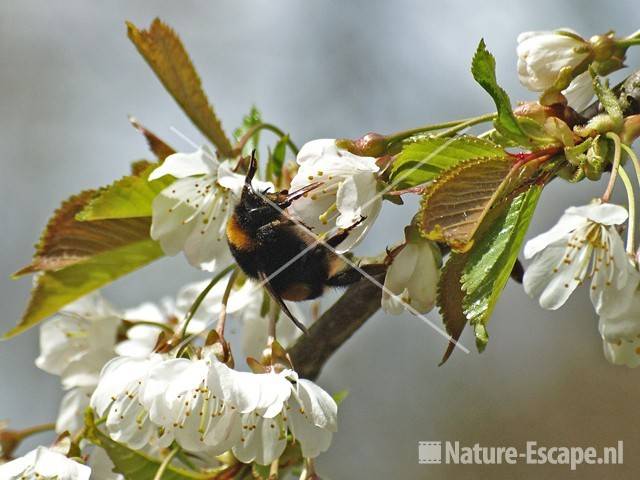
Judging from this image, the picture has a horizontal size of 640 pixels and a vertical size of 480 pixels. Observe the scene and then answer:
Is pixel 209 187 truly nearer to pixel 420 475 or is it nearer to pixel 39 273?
pixel 39 273

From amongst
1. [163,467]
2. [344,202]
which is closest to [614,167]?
[344,202]

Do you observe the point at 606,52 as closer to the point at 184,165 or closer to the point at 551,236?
the point at 551,236

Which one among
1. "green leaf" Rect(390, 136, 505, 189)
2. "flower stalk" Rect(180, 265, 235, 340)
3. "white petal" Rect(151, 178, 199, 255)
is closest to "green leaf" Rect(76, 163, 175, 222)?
"white petal" Rect(151, 178, 199, 255)

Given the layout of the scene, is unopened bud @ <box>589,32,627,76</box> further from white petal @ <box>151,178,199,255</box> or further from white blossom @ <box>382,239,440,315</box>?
white petal @ <box>151,178,199,255</box>

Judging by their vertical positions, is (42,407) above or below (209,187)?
below

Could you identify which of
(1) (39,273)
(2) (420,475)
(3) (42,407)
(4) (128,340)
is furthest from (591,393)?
(1) (39,273)

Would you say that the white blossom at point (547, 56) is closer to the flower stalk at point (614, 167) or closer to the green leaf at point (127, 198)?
the flower stalk at point (614, 167)
